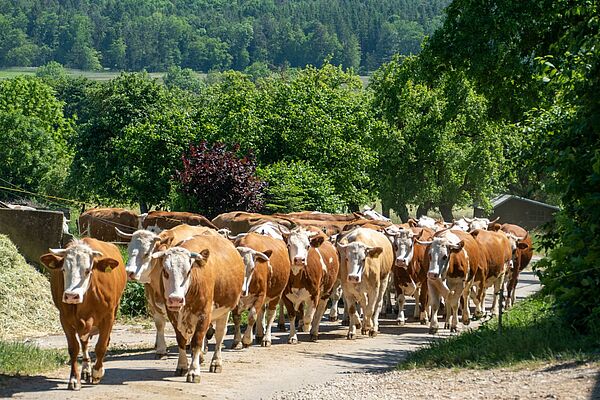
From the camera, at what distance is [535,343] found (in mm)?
15086

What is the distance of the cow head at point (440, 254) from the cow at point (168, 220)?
7738mm

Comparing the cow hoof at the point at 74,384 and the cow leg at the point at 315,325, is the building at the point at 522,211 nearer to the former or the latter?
the cow leg at the point at 315,325

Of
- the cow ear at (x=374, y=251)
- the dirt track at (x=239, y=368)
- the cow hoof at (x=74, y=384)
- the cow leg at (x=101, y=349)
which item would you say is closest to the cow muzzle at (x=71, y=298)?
the cow leg at (x=101, y=349)

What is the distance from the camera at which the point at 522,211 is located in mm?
71938

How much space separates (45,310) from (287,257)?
5.42m

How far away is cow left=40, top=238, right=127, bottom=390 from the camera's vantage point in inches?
577

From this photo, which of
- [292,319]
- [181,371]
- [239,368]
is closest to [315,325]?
[292,319]

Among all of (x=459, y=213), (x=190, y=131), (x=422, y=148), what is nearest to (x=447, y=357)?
(x=190, y=131)

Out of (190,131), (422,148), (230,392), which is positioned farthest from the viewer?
(422,148)

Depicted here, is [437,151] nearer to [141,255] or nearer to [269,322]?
[269,322]

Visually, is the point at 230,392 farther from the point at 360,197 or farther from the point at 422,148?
the point at 422,148

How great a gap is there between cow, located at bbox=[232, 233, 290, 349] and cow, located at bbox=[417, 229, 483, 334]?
344cm

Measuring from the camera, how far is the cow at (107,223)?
3453 cm

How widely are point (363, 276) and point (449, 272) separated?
2044 millimetres
